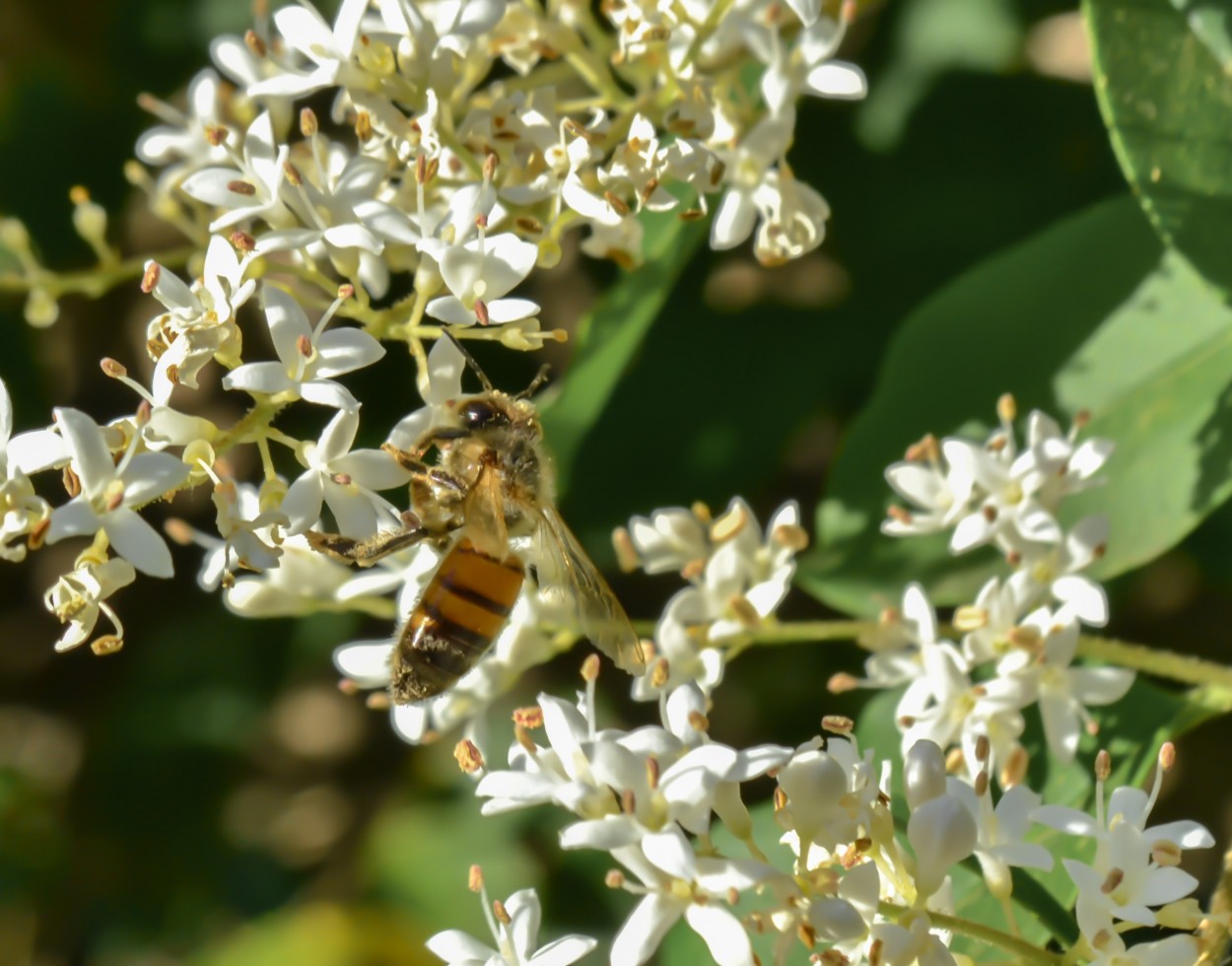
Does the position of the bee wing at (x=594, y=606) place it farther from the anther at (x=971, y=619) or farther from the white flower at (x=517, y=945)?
the anther at (x=971, y=619)

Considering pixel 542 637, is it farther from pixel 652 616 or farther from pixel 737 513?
pixel 652 616

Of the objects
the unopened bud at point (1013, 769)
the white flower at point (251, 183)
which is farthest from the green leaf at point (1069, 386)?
the white flower at point (251, 183)

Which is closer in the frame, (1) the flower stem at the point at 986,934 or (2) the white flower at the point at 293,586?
(1) the flower stem at the point at 986,934

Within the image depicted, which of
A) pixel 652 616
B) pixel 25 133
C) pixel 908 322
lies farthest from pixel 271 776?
pixel 908 322

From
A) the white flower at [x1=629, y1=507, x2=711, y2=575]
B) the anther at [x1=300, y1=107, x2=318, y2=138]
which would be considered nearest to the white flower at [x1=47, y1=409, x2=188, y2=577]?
the anther at [x1=300, y1=107, x2=318, y2=138]

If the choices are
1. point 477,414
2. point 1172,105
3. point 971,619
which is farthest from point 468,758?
point 1172,105

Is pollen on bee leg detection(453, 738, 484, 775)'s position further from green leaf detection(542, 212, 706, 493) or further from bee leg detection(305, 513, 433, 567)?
green leaf detection(542, 212, 706, 493)
